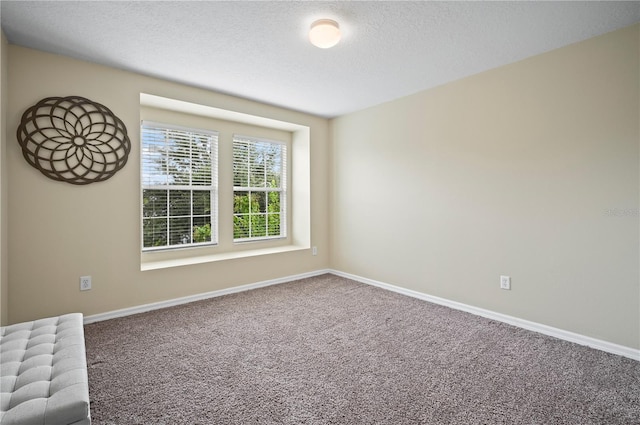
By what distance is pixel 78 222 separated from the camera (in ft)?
9.52

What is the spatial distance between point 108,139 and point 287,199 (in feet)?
8.38

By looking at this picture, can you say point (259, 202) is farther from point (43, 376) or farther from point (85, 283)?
point (43, 376)

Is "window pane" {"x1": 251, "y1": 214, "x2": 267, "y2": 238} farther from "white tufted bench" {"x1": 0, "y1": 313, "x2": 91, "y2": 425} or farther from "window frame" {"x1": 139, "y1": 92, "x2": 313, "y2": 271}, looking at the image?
"white tufted bench" {"x1": 0, "y1": 313, "x2": 91, "y2": 425}

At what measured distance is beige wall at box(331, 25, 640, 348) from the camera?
94.4 inches

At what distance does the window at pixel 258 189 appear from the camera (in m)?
4.51

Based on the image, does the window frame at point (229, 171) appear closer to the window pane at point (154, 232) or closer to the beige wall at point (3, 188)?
the window pane at point (154, 232)

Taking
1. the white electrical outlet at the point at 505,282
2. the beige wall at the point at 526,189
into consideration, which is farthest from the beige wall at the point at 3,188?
the white electrical outlet at the point at 505,282

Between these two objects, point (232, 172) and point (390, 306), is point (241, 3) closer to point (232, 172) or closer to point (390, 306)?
point (232, 172)

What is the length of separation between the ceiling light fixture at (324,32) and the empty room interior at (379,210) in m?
0.03

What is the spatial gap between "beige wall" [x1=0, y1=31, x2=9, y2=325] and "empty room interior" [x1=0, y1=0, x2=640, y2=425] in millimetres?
30

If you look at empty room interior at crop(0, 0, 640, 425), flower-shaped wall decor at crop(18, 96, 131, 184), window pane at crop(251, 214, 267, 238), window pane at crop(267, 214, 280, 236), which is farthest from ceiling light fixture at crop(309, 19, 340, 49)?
window pane at crop(267, 214, 280, 236)

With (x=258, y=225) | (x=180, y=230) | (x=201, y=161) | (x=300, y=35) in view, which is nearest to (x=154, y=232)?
(x=180, y=230)

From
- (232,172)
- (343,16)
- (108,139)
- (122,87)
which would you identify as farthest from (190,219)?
(343,16)

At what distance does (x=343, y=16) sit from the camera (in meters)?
2.22
